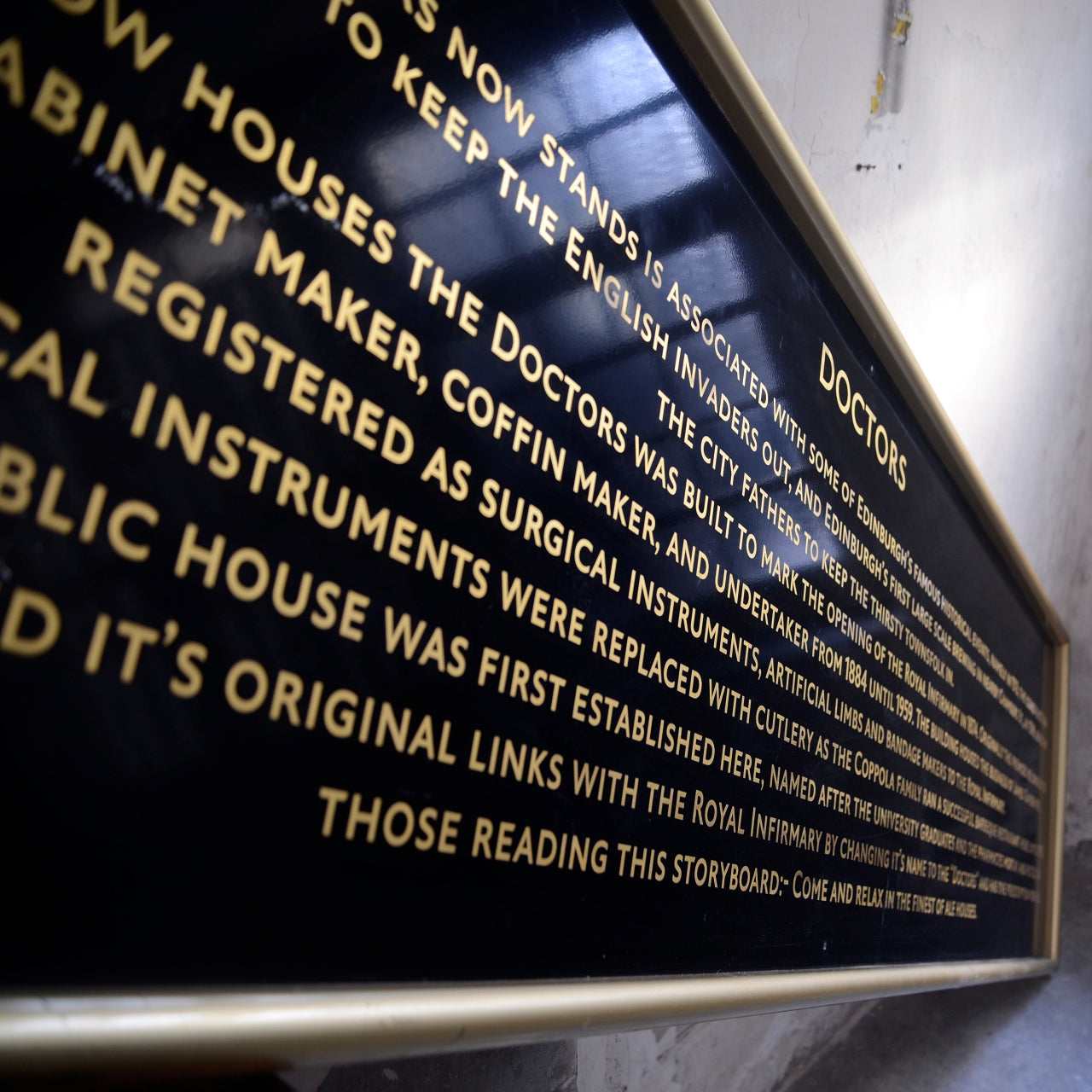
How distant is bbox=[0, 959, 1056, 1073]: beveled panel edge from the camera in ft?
0.93

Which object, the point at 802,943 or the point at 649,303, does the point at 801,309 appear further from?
the point at 802,943

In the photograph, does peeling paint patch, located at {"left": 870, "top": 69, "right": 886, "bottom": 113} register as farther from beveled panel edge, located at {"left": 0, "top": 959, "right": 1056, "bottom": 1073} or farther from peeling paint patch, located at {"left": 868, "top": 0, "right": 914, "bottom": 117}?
beveled panel edge, located at {"left": 0, "top": 959, "right": 1056, "bottom": 1073}

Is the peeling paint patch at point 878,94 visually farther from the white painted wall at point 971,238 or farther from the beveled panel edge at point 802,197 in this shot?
the beveled panel edge at point 802,197

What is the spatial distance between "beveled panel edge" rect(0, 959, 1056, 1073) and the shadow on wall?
1.35 metres

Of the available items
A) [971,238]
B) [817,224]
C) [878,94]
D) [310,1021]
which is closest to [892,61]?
[878,94]

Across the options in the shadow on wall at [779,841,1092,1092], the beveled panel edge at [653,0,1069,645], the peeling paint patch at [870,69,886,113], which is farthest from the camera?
the shadow on wall at [779,841,1092,1092]

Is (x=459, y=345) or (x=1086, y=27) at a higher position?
(x=1086, y=27)

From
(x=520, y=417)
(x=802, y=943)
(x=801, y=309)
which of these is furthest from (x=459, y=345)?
(x=802, y=943)

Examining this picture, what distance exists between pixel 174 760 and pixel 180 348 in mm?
168

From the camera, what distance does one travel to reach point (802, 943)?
2.78 ft

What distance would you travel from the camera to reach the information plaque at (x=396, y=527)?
31cm

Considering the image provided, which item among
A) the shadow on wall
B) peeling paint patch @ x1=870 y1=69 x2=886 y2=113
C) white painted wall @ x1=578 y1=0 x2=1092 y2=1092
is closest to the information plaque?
white painted wall @ x1=578 y1=0 x2=1092 y2=1092

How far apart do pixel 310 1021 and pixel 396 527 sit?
23 cm

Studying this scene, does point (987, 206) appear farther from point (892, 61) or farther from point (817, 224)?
point (817, 224)
